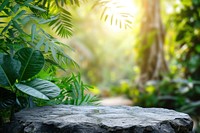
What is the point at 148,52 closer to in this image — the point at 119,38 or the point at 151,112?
the point at 151,112

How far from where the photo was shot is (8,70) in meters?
1.59

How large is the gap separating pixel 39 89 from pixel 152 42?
193 inches

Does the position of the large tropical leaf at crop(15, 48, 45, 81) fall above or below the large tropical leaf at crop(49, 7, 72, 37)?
below

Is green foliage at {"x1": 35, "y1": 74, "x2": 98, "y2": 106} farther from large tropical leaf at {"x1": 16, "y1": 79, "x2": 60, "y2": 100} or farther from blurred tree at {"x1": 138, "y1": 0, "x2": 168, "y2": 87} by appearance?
blurred tree at {"x1": 138, "y1": 0, "x2": 168, "y2": 87}

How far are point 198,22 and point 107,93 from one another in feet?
12.5

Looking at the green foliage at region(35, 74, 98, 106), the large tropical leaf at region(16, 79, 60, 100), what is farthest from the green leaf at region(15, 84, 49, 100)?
the green foliage at region(35, 74, 98, 106)

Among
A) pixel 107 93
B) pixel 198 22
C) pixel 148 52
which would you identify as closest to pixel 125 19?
pixel 198 22

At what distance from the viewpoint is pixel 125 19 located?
6.36 ft

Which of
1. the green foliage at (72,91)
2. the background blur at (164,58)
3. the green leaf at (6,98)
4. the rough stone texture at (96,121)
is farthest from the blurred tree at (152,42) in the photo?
the green leaf at (6,98)

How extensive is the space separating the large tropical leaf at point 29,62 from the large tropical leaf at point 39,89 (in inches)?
1.7

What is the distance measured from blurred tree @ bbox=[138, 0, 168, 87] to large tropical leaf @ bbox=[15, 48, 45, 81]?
4.78 meters

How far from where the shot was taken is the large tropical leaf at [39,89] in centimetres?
154

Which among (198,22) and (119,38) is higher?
(119,38)

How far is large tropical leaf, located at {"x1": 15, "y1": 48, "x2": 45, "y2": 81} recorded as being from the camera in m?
1.64
